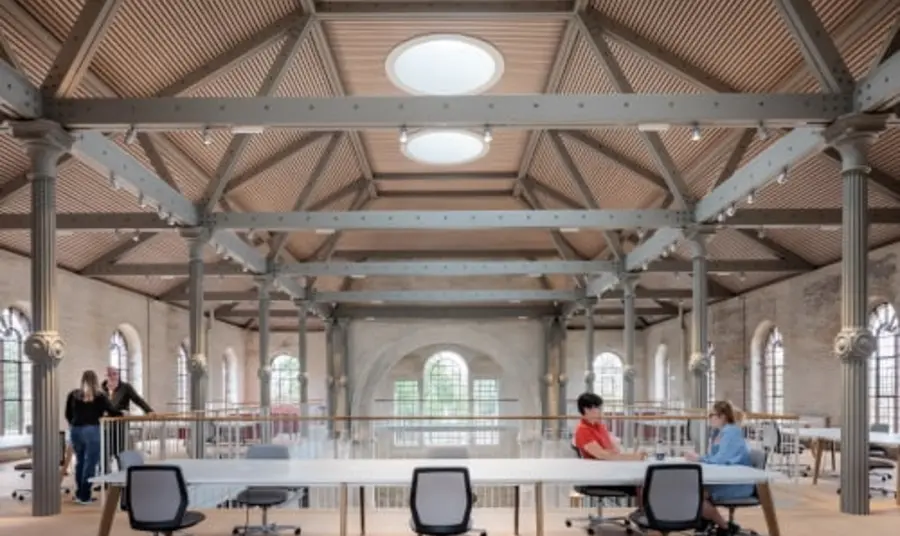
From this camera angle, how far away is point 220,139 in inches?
537

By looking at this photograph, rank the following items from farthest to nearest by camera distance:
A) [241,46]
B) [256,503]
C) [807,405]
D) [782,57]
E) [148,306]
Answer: [148,306]
[807,405]
[241,46]
[782,57]
[256,503]

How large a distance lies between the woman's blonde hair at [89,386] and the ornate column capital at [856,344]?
855 cm

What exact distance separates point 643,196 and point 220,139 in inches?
335

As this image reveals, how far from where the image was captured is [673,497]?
662cm

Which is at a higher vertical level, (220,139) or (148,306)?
(220,139)

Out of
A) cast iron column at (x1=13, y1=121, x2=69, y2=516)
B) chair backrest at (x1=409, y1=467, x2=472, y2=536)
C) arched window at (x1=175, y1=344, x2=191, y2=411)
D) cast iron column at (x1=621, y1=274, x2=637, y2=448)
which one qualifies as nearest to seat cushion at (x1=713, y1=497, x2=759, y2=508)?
chair backrest at (x1=409, y1=467, x2=472, y2=536)

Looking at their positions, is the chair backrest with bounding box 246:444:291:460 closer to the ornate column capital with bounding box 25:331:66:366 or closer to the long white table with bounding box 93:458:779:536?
the long white table with bounding box 93:458:779:536

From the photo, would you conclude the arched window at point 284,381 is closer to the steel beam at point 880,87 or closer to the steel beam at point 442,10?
the steel beam at point 442,10

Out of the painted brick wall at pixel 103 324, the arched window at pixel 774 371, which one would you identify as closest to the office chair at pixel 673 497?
the painted brick wall at pixel 103 324

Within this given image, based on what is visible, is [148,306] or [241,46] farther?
[148,306]

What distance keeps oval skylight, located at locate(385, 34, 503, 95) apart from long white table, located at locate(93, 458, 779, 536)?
15.5 ft

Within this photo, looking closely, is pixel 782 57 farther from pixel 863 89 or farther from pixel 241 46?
pixel 241 46

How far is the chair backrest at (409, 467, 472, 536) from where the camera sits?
648 centimetres

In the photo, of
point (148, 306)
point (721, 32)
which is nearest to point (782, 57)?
point (721, 32)
